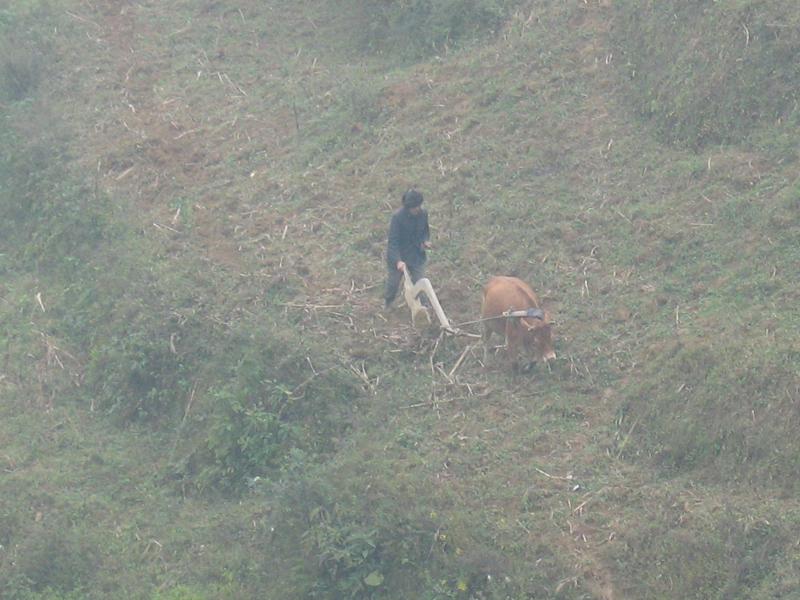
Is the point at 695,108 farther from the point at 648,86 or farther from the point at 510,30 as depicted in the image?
the point at 510,30

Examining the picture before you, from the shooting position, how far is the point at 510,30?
49.3 feet

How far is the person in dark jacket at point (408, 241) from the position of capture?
1052 cm

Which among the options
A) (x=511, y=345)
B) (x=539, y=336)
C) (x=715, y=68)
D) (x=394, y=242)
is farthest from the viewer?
(x=715, y=68)

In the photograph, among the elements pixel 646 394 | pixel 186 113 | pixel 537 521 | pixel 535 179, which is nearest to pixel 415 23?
pixel 186 113

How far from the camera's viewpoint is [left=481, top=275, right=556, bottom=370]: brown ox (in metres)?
9.71

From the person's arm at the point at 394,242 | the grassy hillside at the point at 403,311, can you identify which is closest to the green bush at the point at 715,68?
the grassy hillside at the point at 403,311

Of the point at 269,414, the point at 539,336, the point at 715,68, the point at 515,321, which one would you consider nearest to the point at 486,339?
the point at 515,321

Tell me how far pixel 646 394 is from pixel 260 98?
9.09 metres

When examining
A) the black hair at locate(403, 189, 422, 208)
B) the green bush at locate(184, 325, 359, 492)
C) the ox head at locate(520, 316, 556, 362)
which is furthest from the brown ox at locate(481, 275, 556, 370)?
the green bush at locate(184, 325, 359, 492)

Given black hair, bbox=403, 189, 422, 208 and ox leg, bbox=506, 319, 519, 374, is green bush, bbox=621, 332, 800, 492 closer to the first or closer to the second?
ox leg, bbox=506, 319, 519, 374

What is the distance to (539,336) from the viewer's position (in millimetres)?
9695

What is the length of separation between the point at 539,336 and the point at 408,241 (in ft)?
5.83

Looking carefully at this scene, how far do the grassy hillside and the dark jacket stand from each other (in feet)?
2.43

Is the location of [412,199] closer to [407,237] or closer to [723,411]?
[407,237]
